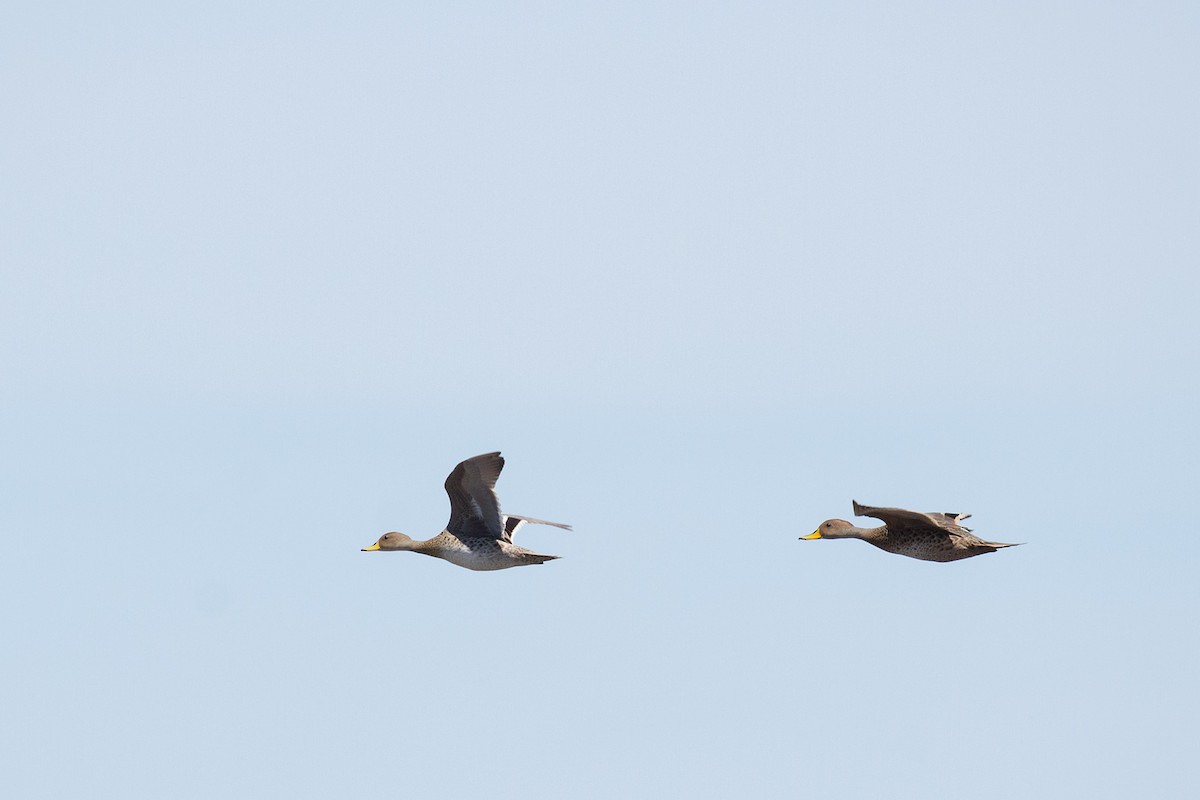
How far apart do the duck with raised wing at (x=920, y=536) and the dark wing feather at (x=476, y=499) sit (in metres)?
6.39

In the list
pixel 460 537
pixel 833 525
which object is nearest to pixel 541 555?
pixel 460 537

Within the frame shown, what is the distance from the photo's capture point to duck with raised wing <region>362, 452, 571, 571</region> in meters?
40.0

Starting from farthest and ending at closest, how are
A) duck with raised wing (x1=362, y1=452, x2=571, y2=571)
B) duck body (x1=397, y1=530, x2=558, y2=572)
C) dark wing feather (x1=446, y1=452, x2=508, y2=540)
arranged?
1. duck body (x1=397, y1=530, x2=558, y2=572)
2. duck with raised wing (x1=362, y1=452, x2=571, y2=571)
3. dark wing feather (x1=446, y1=452, x2=508, y2=540)

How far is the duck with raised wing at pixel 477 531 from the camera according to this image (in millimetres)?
40031

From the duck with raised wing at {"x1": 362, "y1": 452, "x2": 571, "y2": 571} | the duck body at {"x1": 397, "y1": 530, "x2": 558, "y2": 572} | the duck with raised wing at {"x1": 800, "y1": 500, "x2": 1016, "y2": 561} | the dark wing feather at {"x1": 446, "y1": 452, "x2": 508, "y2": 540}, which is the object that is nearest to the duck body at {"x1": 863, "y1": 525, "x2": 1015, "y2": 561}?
the duck with raised wing at {"x1": 800, "y1": 500, "x2": 1016, "y2": 561}

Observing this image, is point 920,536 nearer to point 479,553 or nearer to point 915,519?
point 915,519

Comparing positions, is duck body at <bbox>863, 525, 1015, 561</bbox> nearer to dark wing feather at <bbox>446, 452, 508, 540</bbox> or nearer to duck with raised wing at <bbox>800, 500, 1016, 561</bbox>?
duck with raised wing at <bbox>800, 500, 1016, 561</bbox>

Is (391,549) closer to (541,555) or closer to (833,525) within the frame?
(541,555)

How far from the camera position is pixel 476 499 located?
133 ft

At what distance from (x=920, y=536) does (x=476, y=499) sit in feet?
28.8

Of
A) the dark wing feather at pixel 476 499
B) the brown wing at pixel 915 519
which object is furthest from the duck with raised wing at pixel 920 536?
the dark wing feather at pixel 476 499

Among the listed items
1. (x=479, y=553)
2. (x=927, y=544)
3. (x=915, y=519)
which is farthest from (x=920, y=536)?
(x=479, y=553)

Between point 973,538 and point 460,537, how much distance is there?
1014 centimetres

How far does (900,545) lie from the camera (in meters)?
41.2
